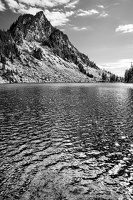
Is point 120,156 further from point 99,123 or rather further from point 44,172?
point 99,123

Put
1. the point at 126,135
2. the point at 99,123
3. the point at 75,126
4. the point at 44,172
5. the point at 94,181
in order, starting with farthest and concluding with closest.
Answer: the point at 99,123
the point at 75,126
the point at 126,135
the point at 44,172
the point at 94,181

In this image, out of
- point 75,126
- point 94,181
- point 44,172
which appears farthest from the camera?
point 75,126

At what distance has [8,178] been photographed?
1201cm

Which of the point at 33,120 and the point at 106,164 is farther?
the point at 33,120

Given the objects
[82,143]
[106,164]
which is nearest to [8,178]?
[106,164]

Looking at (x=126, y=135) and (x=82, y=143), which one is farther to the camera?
(x=126, y=135)

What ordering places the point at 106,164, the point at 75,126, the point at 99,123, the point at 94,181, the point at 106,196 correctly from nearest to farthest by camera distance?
1. the point at 106,196
2. the point at 94,181
3. the point at 106,164
4. the point at 75,126
5. the point at 99,123

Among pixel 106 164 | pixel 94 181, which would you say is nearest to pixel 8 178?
pixel 94 181

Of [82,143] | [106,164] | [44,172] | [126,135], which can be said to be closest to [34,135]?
[82,143]

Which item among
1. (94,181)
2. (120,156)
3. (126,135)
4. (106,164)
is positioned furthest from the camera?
(126,135)

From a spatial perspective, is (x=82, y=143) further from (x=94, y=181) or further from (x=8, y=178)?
(x=8, y=178)

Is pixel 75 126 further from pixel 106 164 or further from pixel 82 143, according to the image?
pixel 106 164

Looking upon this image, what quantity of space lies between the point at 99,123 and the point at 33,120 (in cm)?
1166

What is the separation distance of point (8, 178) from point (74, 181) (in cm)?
488
